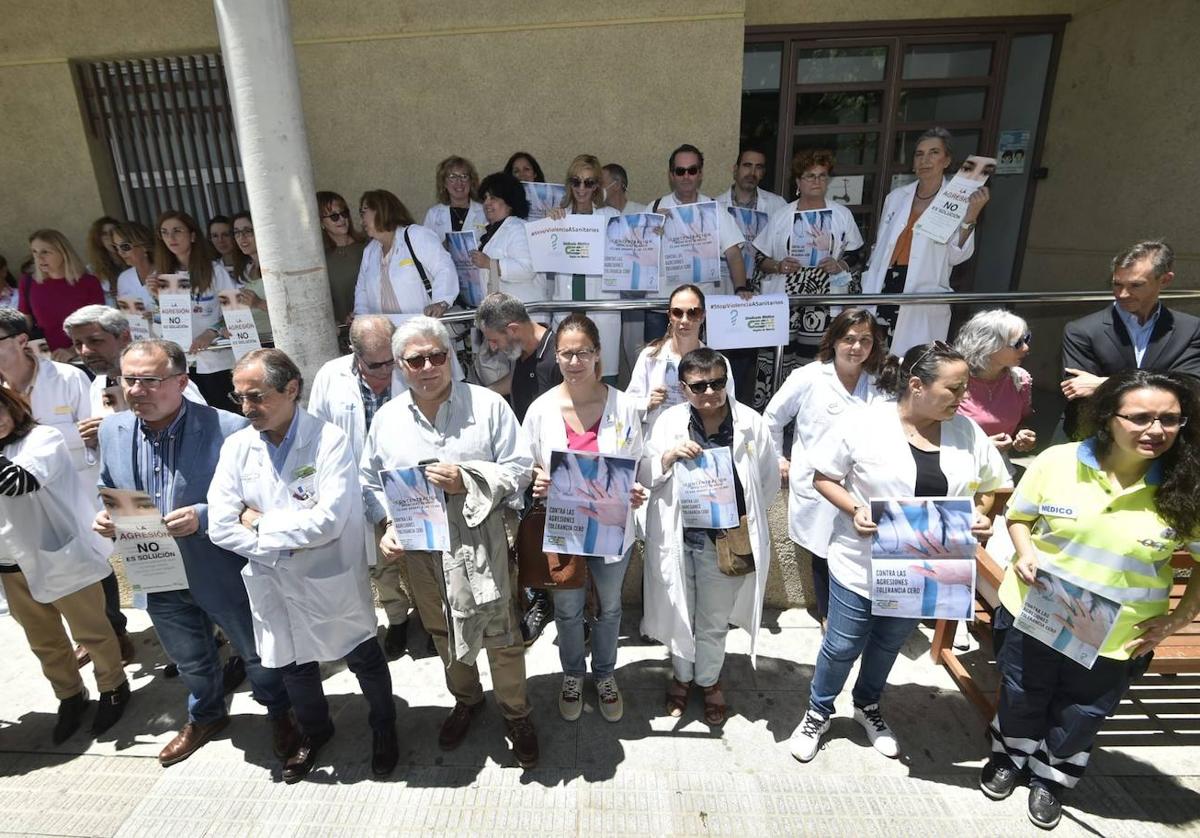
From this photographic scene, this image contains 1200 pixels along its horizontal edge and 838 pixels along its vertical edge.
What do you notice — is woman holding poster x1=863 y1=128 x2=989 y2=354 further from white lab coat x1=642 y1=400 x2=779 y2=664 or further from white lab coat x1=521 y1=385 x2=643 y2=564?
white lab coat x1=521 y1=385 x2=643 y2=564

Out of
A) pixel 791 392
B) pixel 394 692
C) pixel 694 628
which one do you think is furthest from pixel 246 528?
pixel 791 392

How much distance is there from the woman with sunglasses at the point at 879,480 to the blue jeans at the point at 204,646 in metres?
2.67

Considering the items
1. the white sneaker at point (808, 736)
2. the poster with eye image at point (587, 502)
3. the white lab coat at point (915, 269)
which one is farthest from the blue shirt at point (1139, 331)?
the poster with eye image at point (587, 502)

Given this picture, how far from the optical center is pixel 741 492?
10.2ft

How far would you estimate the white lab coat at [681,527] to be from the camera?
3107 millimetres

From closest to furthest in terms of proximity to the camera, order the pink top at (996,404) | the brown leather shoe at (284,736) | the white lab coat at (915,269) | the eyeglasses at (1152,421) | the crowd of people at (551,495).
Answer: the eyeglasses at (1152,421), the crowd of people at (551,495), the brown leather shoe at (284,736), the pink top at (996,404), the white lab coat at (915,269)

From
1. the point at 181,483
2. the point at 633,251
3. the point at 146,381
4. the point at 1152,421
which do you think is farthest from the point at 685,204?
the point at 181,483

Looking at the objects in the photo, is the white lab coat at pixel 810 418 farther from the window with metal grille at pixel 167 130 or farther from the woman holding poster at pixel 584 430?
the window with metal grille at pixel 167 130

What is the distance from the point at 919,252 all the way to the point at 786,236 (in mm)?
907

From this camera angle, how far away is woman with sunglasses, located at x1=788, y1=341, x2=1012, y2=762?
8.87 feet

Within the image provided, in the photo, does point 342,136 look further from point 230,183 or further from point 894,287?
point 894,287

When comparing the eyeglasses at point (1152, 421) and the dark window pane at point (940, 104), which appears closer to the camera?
the eyeglasses at point (1152, 421)

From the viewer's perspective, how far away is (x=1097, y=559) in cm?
246

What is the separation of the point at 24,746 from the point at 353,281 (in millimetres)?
3469
